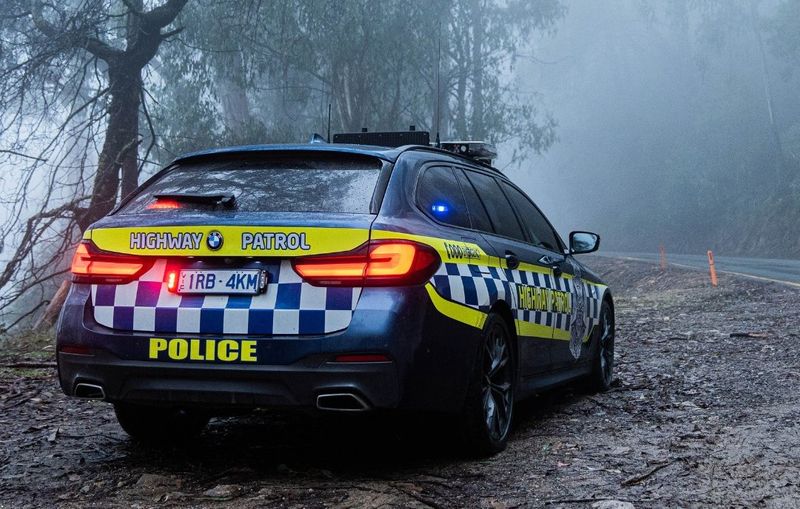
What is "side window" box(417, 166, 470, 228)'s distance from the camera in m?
4.34

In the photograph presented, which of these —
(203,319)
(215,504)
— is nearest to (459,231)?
(203,319)

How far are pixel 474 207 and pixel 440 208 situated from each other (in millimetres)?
530

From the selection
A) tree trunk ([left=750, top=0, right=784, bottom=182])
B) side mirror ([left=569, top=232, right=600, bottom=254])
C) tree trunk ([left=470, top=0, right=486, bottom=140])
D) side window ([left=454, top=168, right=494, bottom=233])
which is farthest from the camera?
tree trunk ([left=750, top=0, right=784, bottom=182])

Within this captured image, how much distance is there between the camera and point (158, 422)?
4641mm

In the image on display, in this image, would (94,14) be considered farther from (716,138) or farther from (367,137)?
(716,138)

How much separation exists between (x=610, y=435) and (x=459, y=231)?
1522 millimetres

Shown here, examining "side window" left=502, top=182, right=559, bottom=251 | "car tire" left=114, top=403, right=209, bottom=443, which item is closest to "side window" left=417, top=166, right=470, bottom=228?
"side window" left=502, top=182, right=559, bottom=251

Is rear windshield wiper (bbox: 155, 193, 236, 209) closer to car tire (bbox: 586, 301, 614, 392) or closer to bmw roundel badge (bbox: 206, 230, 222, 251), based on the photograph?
bmw roundel badge (bbox: 206, 230, 222, 251)

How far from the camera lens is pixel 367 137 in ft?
22.4

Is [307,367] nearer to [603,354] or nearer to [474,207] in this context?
[474,207]

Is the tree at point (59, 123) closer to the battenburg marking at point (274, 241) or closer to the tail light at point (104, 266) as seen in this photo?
the tail light at point (104, 266)

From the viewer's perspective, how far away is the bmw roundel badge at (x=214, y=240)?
150 inches

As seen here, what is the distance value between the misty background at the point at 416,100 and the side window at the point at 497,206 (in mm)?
2477

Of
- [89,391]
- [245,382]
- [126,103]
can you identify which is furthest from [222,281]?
[126,103]
